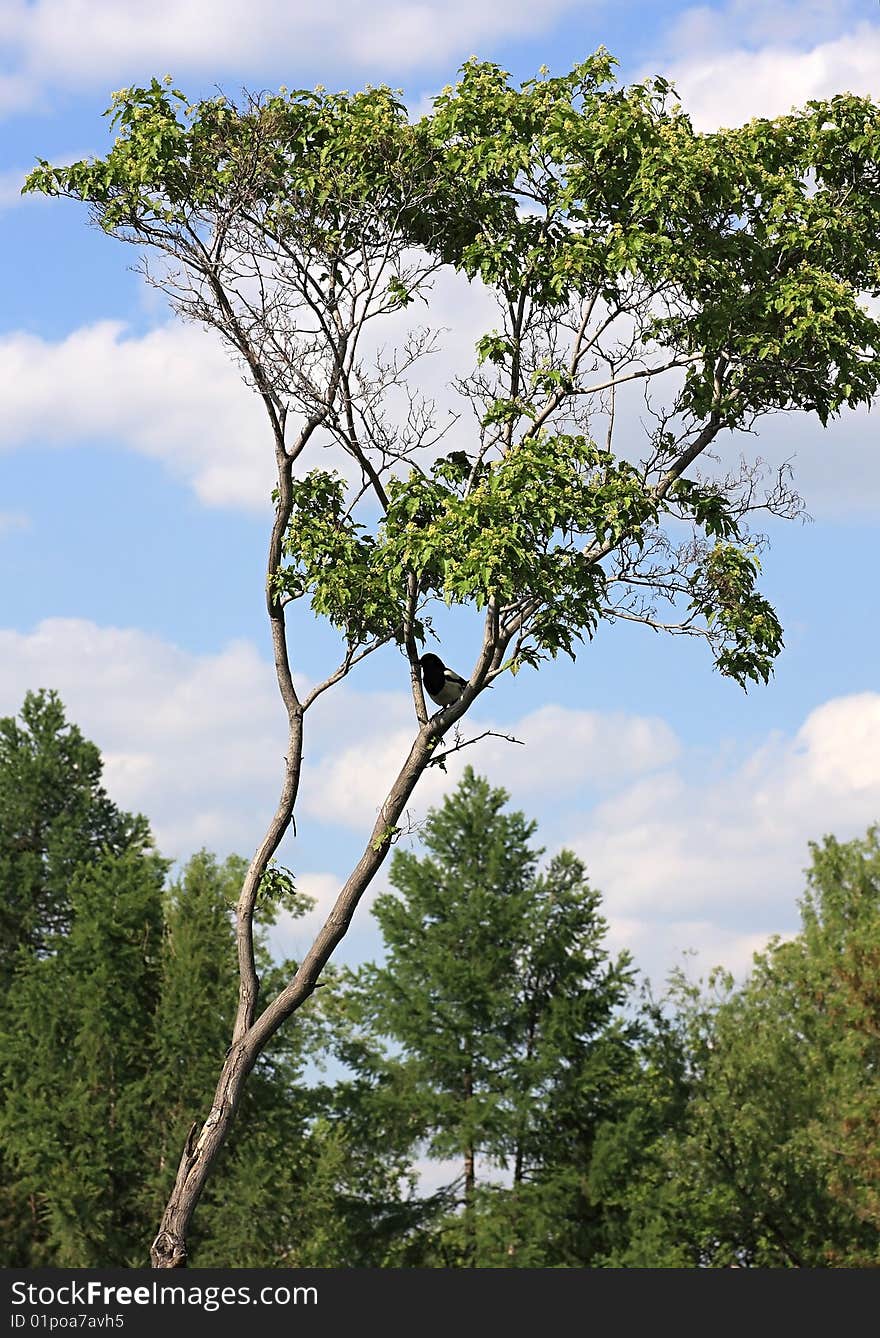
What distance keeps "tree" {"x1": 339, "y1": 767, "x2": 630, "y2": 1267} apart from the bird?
61.6 feet

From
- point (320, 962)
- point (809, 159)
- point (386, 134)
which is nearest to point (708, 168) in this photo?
point (809, 159)

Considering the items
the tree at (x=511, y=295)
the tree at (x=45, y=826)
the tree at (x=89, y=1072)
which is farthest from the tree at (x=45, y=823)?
the tree at (x=511, y=295)

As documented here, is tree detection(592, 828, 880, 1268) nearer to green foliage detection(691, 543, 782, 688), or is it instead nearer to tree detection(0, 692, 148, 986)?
tree detection(0, 692, 148, 986)

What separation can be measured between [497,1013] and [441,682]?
1960 centimetres

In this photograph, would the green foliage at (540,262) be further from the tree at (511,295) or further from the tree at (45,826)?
the tree at (45,826)

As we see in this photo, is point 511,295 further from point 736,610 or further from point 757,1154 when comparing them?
point 757,1154

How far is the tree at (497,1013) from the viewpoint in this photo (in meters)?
31.7

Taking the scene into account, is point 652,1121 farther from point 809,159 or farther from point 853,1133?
point 809,159

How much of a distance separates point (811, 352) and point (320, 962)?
7196 mm

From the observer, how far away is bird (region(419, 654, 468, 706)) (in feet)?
48.2

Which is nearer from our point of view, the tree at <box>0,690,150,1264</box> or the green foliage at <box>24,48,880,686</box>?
the green foliage at <box>24,48,880,686</box>

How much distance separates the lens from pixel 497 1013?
32.9 meters

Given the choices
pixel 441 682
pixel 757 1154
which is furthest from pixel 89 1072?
pixel 441 682

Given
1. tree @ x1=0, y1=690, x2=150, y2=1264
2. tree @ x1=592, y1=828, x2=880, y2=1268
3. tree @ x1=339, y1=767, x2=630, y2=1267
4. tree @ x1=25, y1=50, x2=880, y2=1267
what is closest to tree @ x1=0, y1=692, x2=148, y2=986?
tree @ x1=0, y1=690, x2=150, y2=1264
